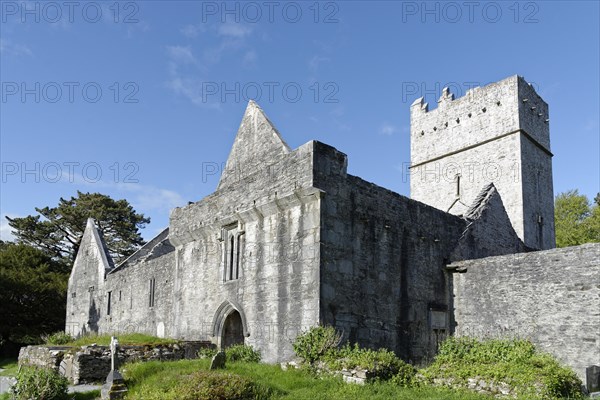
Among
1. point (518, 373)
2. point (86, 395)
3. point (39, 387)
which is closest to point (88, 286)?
point (86, 395)

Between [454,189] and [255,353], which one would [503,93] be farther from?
[255,353]

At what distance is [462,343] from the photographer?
16.1 metres

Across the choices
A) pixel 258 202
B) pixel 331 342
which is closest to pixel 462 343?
pixel 331 342

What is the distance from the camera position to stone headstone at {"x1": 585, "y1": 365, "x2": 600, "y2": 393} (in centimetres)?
1308

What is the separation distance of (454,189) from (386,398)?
67.5ft

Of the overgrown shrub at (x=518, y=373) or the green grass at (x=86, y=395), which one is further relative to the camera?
the green grass at (x=86, y=395)

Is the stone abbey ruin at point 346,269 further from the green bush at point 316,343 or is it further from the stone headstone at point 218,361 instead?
the stone headstone at point 218,361

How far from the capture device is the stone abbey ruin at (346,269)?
47.3 ft

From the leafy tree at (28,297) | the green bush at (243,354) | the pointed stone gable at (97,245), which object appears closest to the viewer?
the green bush at (243,354)

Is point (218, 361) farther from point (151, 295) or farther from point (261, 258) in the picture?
point (151, 295)

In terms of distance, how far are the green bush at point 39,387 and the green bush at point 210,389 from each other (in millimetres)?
1897

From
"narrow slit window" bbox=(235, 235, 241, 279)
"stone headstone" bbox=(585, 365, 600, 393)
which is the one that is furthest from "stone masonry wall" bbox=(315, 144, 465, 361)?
"stone headstone" bbox=(585, 365, 600, 393)

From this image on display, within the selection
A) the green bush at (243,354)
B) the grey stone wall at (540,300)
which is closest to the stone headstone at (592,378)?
the grey stone wall at (540,300)

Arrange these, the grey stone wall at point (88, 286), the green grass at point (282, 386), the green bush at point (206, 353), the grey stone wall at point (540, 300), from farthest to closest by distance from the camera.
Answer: the grey stone wall at point (88, 286) < the green bush at point (206, 353) < the grey stone wall at point (540, 300) < the green grass at point (282, 386)
